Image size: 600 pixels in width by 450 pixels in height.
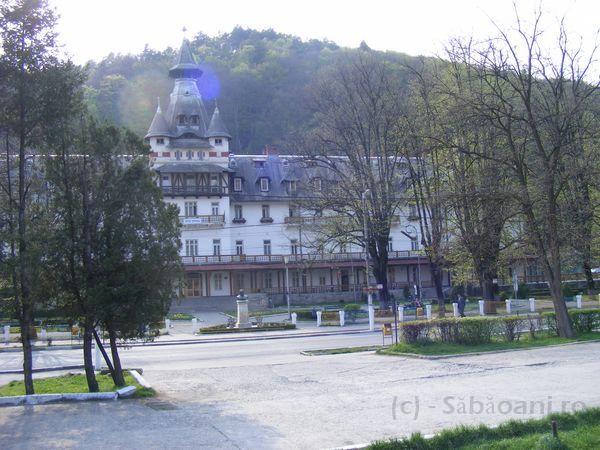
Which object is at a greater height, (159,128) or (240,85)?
(240,85)

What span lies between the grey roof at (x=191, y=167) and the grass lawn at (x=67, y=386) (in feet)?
146

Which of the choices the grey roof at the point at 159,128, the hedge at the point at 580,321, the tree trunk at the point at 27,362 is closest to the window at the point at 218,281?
the grey roof at the point at 159,128

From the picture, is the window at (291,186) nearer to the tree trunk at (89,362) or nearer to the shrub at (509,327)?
the shrub at (509,327)

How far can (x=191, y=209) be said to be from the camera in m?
65.2

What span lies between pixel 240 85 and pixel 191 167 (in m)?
41.9

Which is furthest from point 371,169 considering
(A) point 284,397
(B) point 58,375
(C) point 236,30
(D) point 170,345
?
(C) point 236,30

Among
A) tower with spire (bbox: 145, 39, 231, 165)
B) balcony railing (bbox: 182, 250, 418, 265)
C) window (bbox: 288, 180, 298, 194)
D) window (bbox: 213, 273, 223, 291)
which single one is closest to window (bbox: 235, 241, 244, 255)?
balcony railing (bbox: 182, 250, 418, 265)

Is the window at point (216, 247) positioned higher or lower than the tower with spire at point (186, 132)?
lower

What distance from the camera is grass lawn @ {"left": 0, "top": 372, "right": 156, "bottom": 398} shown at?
16.3 m

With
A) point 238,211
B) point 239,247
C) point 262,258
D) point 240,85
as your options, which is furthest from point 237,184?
point 240,85

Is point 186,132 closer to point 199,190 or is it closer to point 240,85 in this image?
point 199,190

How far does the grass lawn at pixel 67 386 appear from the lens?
16.3 m

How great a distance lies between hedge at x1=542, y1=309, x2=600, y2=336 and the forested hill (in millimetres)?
67485

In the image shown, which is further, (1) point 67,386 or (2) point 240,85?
(2) point 240,85
